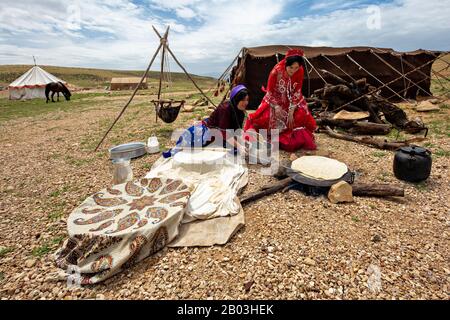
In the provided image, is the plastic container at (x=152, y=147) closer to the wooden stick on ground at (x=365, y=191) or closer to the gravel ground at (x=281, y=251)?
the gravel ground at (x=281, y=251)

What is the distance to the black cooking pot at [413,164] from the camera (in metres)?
3.01

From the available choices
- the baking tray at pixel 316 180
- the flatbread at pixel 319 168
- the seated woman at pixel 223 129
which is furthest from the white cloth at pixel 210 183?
the flatbread at pixel 319 168

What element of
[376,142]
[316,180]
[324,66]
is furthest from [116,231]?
[324,66]

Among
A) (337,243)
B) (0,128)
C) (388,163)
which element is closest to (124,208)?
(337,243)

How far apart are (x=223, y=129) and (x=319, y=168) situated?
A: 5.57 ft

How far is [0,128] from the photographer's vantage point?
25.6ft

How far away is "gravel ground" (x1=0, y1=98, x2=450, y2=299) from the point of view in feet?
5.72

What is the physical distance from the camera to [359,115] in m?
5.69

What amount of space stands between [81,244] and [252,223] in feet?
4.87

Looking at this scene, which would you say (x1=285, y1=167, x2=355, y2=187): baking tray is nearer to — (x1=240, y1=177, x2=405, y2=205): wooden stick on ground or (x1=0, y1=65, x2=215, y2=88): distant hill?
(x1=240, y1=177, x2=405, y2=205): wooden stick on ground

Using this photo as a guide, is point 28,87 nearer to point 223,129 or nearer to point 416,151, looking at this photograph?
point 223,129

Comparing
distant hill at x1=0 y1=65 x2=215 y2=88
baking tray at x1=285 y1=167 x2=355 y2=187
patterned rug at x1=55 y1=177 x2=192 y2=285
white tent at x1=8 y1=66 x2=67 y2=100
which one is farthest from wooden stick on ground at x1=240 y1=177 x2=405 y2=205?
distant hill at x1=0 y1=65 x2=215 y2=88

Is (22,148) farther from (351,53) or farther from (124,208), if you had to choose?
(351,53)

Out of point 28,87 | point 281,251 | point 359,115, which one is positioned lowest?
point 281,251
